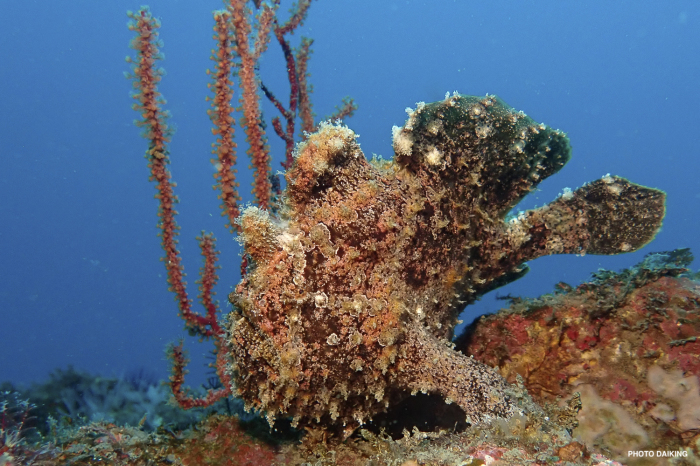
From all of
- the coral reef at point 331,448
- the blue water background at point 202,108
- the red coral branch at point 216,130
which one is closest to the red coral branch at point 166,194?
the red coral branch at point 216,130

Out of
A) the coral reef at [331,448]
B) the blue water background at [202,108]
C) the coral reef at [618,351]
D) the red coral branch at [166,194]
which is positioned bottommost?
the coral reef at [331,448]

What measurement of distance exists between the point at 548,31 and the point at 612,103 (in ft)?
108

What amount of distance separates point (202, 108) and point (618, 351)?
14779 cm

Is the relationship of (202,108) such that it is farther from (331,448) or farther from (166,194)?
(331,448)

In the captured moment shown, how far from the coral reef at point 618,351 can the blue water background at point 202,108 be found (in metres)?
81.1

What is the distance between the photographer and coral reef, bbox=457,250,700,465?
12.1ft

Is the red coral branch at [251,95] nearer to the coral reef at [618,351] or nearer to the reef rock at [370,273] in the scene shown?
the reef rock at [370,273]

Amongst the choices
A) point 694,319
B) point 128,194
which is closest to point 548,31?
point 128,194

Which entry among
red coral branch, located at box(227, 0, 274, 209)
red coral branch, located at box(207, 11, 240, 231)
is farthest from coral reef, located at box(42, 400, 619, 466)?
red coral branch, located at box(227, 0, 274, 209)

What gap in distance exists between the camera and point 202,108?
Result: 5320 inches

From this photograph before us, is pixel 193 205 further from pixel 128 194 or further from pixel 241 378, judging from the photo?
pixel 241 378

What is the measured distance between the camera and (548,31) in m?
137

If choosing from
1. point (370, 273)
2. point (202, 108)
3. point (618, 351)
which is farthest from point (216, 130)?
point (202, 108)

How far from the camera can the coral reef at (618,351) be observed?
3.70m
